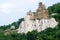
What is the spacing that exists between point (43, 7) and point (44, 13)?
1.05 m

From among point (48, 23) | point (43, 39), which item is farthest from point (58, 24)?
point (43, 39)

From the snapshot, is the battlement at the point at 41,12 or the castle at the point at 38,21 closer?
the castle at the point at 38,21

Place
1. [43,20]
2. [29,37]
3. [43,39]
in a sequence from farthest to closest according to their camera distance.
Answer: [43,20] → [29,37] → [43,39]

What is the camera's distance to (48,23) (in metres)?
79.1

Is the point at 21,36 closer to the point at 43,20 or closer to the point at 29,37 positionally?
the point at 29,37

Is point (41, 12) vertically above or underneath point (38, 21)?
above

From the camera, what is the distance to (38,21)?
80.6 meters

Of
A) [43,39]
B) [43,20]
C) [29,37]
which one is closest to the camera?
[43,39]

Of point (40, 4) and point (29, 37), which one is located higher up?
point (40, 4)

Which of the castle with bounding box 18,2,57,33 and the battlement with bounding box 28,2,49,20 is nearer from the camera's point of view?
the castle with bounding box 18,2,57,33

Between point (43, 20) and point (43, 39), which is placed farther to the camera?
point (43, 20)

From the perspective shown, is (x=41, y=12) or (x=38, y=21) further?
(x=41, y=12)

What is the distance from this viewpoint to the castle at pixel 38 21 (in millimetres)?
78812

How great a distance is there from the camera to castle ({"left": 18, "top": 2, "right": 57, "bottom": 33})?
78.8 m
